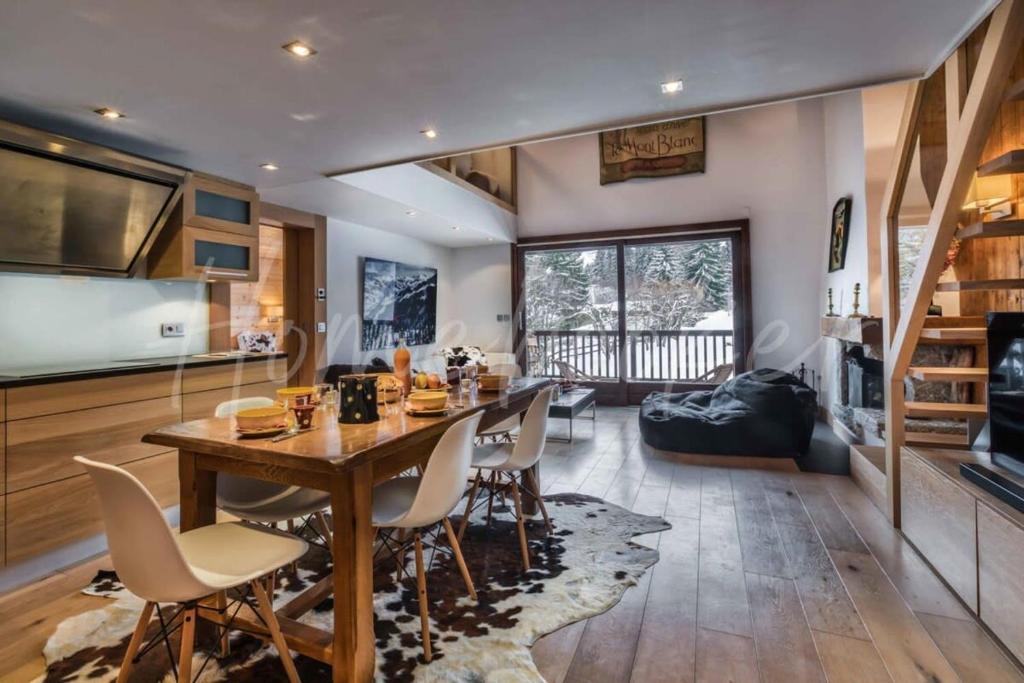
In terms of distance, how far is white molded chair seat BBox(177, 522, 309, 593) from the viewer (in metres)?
1.39

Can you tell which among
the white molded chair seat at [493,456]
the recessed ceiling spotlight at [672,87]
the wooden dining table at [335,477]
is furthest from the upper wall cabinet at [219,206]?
the recessed ceiling spotlight at [672,87]

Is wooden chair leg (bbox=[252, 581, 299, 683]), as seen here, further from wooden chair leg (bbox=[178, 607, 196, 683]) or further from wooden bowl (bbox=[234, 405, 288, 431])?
wooden bowl (bbox=[234, 405, 288, 431])

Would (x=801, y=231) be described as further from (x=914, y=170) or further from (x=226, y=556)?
(x=226, y=556)

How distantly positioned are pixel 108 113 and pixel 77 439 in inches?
65.7

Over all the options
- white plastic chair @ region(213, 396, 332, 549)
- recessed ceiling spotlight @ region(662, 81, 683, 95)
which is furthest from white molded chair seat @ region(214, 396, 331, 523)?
recessed ceiling spotlight @ region(662, 81, 683, 95)

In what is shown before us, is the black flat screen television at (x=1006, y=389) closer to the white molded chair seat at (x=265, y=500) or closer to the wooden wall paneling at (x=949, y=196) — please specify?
the wooden wall paneling at (x=949, y=196)

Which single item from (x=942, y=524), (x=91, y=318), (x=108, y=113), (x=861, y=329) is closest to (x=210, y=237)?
(x=91, y=318)

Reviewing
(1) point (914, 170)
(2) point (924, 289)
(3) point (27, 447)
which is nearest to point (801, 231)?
(1) point (914, 170)

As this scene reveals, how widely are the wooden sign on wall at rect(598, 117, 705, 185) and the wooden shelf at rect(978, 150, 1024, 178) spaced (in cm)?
482

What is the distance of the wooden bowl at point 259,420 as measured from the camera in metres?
1.67

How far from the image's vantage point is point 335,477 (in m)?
1.47

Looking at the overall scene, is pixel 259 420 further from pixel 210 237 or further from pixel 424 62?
pixel 210 237

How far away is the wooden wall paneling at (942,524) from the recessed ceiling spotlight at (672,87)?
6.96 feet

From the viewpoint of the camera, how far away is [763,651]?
1.71 m
